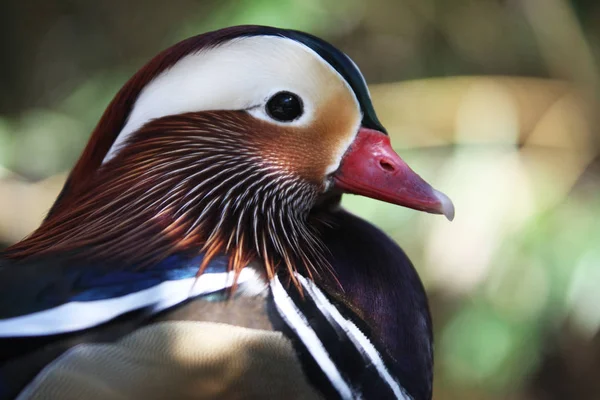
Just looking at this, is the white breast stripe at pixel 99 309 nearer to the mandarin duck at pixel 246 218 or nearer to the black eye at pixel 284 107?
the mandarin duck at pixel 246 218

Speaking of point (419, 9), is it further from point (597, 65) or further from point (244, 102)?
point (244, 102)

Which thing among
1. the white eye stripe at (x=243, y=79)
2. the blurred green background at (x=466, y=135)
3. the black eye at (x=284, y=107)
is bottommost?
the blurred green background at (x=466, y=135)

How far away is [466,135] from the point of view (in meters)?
1.49

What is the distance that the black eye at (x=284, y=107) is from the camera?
1.87ft

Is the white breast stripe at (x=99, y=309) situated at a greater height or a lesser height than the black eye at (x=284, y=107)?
lesser

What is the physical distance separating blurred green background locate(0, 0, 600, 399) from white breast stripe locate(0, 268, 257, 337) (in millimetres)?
896

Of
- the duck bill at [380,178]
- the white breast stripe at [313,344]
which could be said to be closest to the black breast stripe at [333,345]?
the white breast stripe at [313,344]

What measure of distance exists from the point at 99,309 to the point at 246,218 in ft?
0.51

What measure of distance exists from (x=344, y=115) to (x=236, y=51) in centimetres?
10

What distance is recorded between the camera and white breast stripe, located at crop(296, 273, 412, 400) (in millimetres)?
533

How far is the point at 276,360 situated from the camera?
0.49 m

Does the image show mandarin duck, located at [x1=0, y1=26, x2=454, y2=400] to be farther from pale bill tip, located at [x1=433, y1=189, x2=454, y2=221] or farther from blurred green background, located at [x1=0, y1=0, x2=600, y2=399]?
blurred green background, located at [x1=0, y1=0, x2=600, y2=399]

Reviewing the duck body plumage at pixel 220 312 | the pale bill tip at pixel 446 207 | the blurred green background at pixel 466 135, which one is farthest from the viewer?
the blurred green background at pixel 466 135

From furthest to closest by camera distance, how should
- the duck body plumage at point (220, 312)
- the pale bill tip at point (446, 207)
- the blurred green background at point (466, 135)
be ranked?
the blurred green background at point (466, 135), the pale bill tip at point (446, 207), the duck body plumage at point (220, 312)
